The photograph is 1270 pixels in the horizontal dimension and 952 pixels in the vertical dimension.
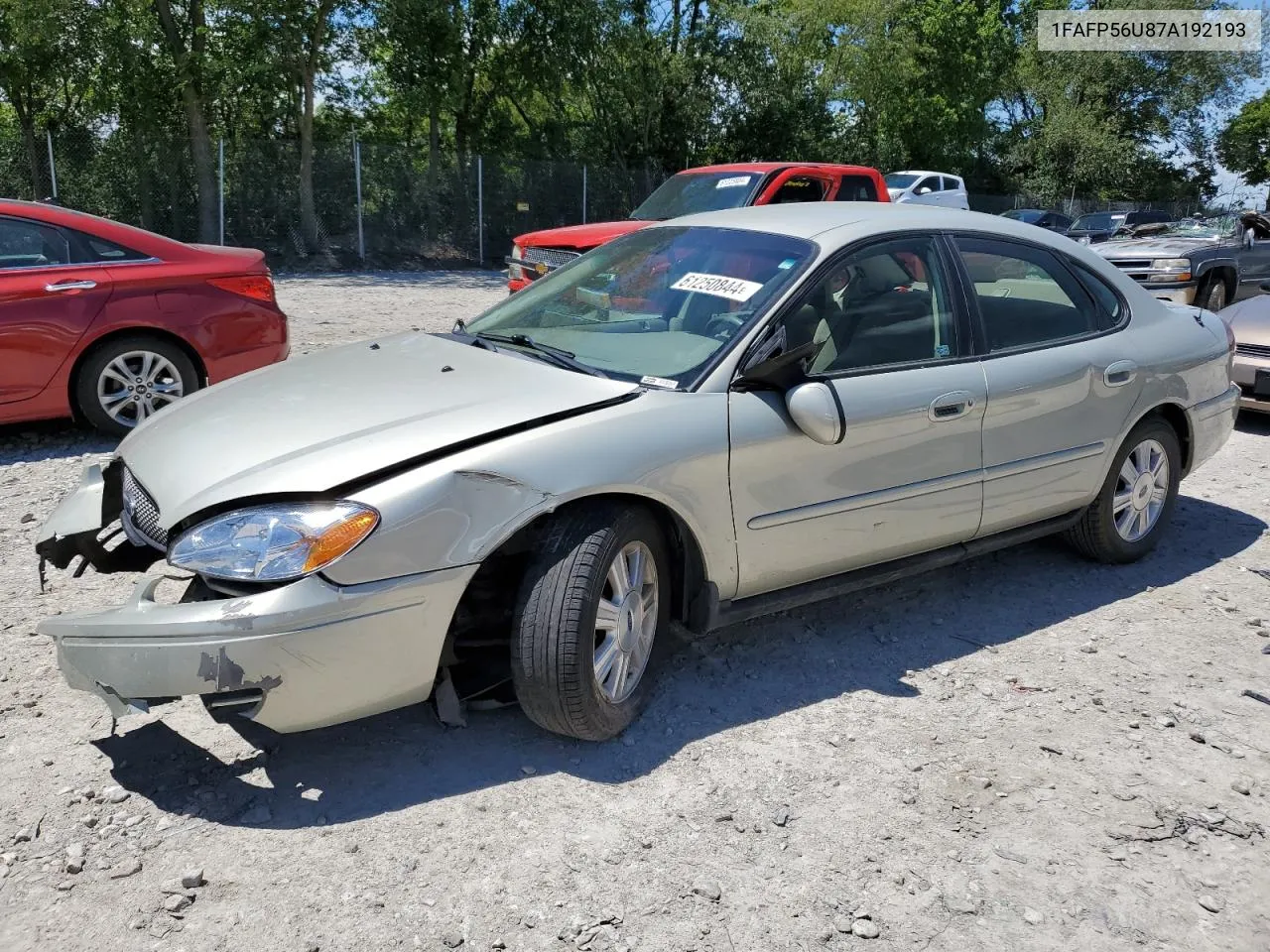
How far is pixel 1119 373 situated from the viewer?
4461mm

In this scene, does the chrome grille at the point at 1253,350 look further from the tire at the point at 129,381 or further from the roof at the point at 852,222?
the tire at the point at 129,381

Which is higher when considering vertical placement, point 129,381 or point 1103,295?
→ point 1103,295

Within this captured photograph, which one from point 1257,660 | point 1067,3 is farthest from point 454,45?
point 1067,3

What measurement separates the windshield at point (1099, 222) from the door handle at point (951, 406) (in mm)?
24823

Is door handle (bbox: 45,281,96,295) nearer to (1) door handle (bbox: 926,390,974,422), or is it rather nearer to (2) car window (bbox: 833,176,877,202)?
(1) door handle (bbox: 926,390,974,422)

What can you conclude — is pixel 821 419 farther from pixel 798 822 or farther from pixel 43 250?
pixel 43 250

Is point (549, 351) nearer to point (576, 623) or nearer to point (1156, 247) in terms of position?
point (576, 623)

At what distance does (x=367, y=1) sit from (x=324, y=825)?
20235 mm

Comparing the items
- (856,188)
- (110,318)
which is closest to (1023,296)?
(110,318)

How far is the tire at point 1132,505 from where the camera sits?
183 inches

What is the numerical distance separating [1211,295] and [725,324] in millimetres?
10244

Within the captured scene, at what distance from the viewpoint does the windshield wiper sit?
137 inches

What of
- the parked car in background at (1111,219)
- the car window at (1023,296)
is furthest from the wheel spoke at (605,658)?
A: the parked car in background at (1111,219)

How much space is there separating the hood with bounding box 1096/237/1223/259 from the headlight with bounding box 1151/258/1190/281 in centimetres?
7
